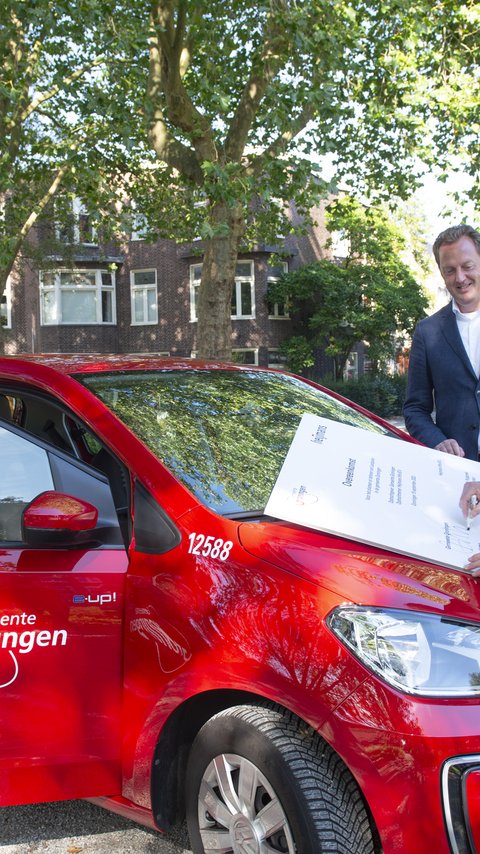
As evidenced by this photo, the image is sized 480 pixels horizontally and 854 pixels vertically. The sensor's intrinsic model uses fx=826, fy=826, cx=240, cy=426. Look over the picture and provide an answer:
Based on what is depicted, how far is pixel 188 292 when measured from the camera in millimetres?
37000

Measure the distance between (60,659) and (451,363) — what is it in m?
2.15

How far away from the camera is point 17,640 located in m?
2.50

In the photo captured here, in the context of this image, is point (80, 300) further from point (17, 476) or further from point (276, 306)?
point (17, 476)

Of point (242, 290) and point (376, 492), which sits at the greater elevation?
point (242, 290)

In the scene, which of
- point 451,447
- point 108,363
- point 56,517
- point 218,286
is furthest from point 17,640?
point 218,286

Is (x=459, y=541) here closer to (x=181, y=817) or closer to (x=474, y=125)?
(x=181, y=817)

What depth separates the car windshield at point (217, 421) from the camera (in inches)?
104

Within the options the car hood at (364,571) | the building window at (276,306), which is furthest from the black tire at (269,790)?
the building window at (276,306)

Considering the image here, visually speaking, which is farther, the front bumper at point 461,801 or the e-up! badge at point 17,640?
the e-up! badge at point 17,640

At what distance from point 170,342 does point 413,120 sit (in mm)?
23977

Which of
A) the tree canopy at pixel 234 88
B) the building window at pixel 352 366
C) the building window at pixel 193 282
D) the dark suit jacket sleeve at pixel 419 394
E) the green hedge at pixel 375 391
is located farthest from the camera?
the building window at pixel 352 366

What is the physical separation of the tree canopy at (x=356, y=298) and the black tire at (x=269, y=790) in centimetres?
3346

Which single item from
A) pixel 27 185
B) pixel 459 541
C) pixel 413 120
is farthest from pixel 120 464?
pixel 27 185

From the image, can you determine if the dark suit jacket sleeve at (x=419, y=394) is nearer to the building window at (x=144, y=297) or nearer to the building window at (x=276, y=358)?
the building window at (x=276, y=358)
